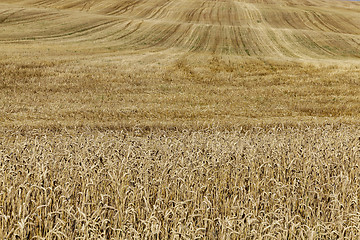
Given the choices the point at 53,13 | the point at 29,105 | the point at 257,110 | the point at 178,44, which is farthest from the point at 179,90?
the point at 53,13

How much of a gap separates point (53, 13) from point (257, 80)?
128 feet

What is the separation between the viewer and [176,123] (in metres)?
14.6

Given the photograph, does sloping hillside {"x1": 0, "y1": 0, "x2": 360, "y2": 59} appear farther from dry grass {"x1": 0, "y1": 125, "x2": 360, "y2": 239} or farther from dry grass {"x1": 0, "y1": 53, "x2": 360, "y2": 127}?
dry grass {"x1": 0, "y1": 125, "x2": 360, "y2": 239}

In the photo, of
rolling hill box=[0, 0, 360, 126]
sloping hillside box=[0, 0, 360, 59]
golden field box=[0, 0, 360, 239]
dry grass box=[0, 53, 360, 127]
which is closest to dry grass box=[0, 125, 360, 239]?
golden field box=[0, 0, 360, 239]

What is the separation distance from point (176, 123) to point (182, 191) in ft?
29.6

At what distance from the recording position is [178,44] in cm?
4391

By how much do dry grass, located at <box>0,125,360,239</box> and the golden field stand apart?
0.04m

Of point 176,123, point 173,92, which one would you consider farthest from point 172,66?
point 176,123

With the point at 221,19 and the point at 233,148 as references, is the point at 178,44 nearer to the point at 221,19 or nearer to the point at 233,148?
the point at 221,19

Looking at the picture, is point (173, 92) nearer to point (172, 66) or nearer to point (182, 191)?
point (172, 66)

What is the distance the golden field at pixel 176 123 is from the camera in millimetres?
4961

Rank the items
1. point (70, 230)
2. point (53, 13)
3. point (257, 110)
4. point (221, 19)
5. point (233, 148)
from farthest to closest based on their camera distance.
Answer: point (221, 19), point (53, 13), point (257, 110), point (233, 148), point (70, 230)

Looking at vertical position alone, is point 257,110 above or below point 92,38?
below

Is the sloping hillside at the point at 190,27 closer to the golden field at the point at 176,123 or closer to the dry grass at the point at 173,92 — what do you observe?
the golden field at the point at 176,123
